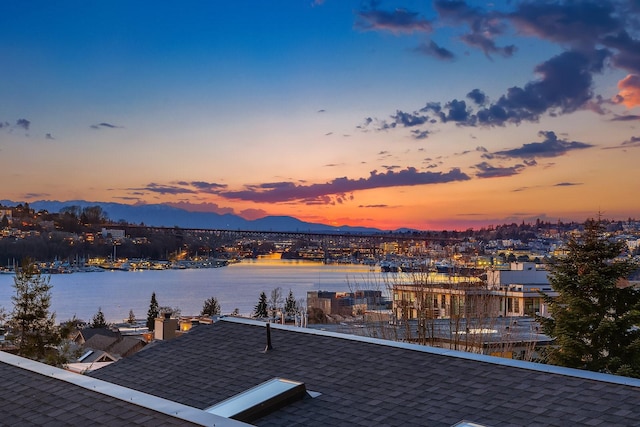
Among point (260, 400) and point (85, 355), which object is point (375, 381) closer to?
point (260, 400)

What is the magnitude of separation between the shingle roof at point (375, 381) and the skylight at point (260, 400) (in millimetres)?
74

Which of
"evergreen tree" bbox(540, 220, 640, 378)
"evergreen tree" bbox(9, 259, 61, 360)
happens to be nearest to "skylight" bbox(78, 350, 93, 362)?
"evergreen tree" bbox(9, 259, 61, 360)

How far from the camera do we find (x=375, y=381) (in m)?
5.98

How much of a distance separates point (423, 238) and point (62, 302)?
39.4 meters

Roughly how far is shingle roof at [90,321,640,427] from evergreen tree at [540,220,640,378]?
226 inches

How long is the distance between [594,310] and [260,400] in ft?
26.2

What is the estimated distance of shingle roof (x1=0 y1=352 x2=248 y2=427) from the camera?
3656mm

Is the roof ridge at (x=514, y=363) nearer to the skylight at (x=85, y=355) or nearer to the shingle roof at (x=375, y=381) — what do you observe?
the shingle roof at (x=375, y=381)

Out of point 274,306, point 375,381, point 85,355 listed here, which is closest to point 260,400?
point 375,381

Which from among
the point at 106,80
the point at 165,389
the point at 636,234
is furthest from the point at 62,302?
the point at 165,389

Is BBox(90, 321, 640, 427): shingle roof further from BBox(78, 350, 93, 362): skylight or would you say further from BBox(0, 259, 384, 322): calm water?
BBox(0, 259, 384, 322): calm water

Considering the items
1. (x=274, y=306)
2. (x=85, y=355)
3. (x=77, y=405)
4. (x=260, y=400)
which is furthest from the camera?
(x=274, y=306)

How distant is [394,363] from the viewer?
6348 millimetres

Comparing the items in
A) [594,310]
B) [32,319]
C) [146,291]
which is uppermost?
[594,310]
